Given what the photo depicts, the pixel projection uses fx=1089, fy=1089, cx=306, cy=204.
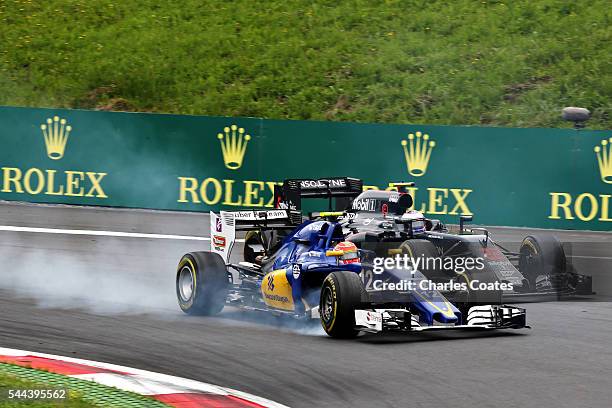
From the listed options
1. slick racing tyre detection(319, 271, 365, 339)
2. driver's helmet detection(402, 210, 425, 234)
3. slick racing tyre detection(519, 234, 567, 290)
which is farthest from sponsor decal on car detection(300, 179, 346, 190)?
slick racing tyre detection(319, 271, 365, 339)

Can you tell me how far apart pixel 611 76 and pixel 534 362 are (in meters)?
17.3

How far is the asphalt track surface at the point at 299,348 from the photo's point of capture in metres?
9.38

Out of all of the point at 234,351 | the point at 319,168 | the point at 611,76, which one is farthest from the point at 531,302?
the point at 611,76

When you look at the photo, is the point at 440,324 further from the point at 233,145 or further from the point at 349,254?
the point at 233,145

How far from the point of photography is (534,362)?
1063cm

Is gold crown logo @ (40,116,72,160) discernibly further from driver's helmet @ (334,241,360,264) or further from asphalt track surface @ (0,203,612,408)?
driver's helmet @ (334,241,360,264)

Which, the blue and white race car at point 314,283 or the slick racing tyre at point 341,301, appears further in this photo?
the blue and white race car at point 314,283

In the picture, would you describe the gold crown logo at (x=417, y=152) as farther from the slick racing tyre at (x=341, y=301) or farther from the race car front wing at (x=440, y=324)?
the slick racing tyre at (x=341, y=301)

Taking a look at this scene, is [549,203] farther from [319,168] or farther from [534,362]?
[534,362]

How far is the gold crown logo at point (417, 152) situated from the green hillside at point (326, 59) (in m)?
4.41

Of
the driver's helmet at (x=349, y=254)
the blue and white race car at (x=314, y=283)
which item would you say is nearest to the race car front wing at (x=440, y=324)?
the blue and white race car at (x=314, y=283)

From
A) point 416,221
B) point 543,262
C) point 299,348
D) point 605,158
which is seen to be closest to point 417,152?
point 605,158

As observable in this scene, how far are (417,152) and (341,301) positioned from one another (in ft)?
36.5

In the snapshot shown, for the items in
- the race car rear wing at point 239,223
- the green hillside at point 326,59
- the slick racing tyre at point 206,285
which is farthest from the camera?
the green hillside at point 326,59
